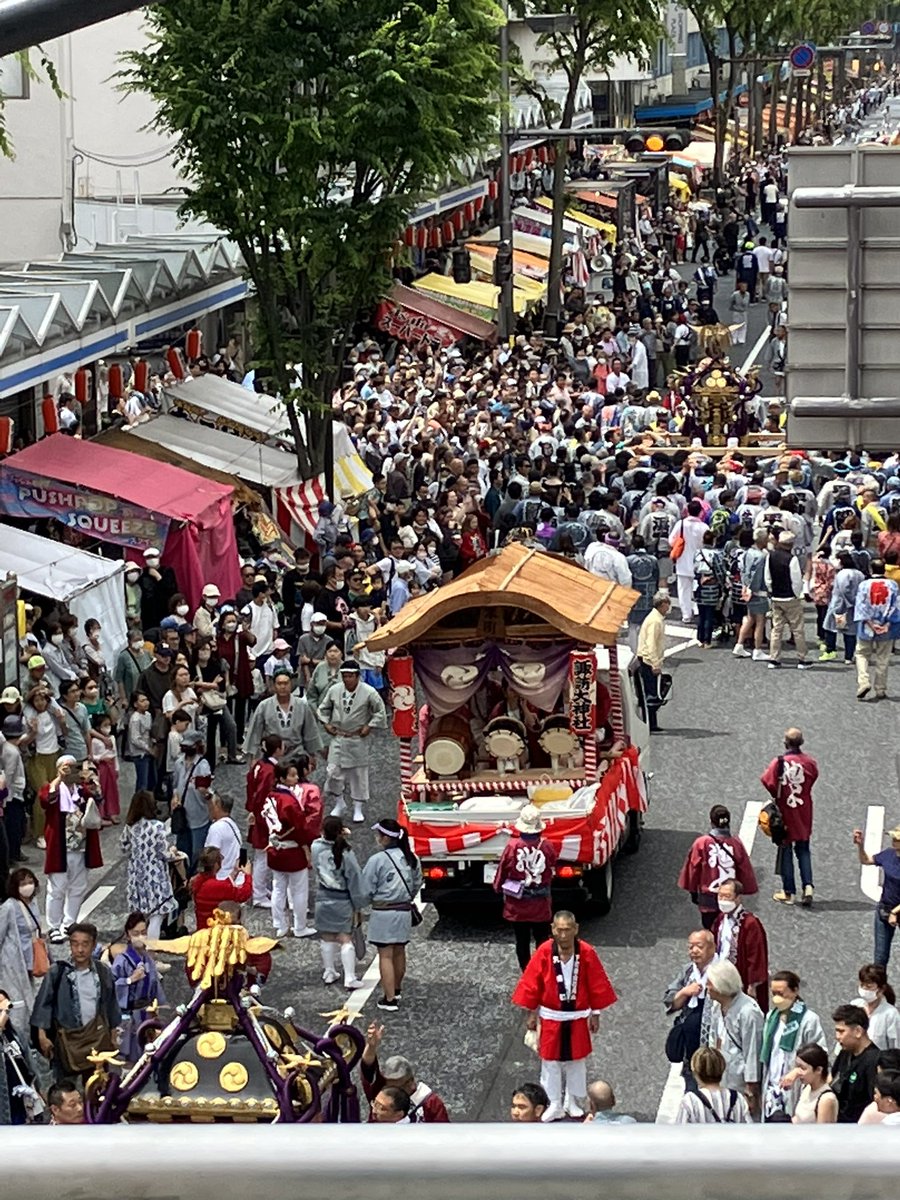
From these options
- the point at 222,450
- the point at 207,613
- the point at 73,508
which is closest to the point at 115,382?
the point at 222,450

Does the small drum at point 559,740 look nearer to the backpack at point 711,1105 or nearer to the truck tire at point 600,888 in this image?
the truck tire at point 600,888

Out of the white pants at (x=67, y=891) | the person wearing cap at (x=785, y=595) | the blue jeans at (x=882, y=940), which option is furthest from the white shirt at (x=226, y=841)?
the person wearing cap at (x=785, y=595)

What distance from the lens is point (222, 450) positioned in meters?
27.4

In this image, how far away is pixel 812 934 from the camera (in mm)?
14852

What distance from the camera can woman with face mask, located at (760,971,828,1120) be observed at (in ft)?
34.6

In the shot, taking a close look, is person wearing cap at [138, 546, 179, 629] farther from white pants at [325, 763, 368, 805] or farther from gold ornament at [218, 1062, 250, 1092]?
gold ornament at [218, 1062, 250, 1092]

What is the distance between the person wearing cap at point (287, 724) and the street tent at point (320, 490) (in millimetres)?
9444

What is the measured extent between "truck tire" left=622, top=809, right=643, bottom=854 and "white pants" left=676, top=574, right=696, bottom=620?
8253mm

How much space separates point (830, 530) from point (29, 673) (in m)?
10.0

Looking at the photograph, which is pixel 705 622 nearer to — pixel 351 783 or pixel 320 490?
pixel 320 490

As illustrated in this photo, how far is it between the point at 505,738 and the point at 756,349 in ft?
109

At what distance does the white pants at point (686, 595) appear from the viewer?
24.9m

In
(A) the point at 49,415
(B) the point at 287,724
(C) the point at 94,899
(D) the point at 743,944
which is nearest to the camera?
(D) the point at 743,944

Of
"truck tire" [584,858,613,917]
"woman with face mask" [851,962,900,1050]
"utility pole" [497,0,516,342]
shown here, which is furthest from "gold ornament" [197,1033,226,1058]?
"utility pole" [497,0,516,342]
